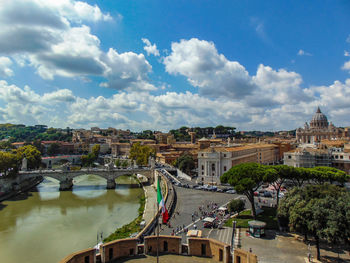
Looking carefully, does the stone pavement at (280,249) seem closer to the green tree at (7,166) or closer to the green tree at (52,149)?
the green tree at (7,166)

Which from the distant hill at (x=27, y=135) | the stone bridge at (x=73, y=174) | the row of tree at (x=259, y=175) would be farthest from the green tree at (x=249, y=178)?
the distant hill at (x=27, y=135)

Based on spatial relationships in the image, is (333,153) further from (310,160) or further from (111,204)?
(111,204)

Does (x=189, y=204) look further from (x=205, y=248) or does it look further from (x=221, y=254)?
(x=221, y=254)

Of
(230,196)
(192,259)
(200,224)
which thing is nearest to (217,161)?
(230,196)

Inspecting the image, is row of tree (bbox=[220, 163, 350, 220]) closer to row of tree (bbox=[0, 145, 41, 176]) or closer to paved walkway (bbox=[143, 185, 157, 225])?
paved walkway (bbox=[143, 185, 157, 225])

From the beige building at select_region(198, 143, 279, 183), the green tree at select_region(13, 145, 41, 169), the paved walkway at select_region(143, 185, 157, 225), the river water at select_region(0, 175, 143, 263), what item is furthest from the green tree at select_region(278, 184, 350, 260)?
the green tree at select_region(13, 145, 41, 169)
